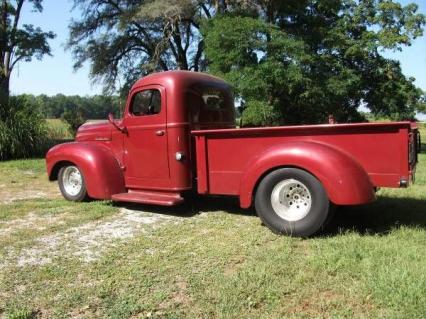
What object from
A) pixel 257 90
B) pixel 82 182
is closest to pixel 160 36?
pixel 257 90

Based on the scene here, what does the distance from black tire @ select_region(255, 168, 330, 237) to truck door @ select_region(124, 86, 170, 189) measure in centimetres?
176

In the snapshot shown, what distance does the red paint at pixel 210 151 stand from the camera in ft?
17.6

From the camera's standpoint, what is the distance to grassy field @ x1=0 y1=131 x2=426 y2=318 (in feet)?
12.6

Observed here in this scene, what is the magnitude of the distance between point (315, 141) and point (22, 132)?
12.5m

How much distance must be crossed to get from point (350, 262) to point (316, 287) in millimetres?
629

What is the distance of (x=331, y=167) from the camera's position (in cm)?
535

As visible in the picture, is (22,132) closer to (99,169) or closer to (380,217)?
(99,169)

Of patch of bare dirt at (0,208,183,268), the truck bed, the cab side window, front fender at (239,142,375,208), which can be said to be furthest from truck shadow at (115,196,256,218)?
front fender at (239,142,375,208)

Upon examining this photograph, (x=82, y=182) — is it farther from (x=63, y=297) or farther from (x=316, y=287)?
(x=316, y=287)

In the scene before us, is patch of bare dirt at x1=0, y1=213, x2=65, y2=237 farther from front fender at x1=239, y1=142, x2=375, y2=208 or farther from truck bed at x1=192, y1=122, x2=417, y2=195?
front fender at x1=239, y1=142, x2=375, y2=208

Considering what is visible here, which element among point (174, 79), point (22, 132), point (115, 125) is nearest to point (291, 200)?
point (174, 79)

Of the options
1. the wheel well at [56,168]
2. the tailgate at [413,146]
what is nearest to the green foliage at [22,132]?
the wheel well at [56,168]

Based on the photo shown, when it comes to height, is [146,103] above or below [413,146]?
above

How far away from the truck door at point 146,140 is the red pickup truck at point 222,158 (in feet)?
0.05
